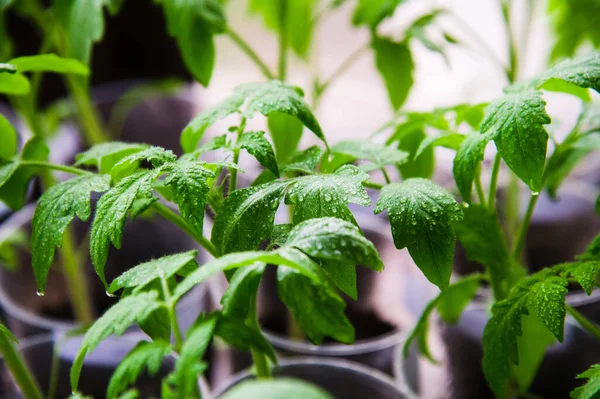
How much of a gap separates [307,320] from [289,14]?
635 mm

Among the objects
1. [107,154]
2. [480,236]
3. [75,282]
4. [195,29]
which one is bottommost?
[75,282]

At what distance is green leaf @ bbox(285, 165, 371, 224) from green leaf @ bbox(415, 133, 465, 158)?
0.32ft

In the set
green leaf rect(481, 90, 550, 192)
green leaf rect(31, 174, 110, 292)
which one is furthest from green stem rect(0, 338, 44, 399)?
→ green leaf rect(481, 90, 550, 192)

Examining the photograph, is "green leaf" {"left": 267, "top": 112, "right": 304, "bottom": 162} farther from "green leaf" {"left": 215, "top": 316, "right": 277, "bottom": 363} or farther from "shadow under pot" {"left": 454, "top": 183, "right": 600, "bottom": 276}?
"shadow under pot" {"left": 454, "top": 183, "right": 600, "bottom": 276}

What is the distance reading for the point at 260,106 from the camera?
1.75 ft

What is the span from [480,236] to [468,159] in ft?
0.37

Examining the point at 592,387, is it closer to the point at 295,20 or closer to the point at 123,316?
the point at 123,316

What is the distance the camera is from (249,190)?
50 centimetres

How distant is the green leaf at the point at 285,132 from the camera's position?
66cm

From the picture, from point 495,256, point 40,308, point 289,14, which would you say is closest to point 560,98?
point 289,14

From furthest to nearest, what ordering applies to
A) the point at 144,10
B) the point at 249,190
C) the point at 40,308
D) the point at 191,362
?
the point at 144,10
the point at 40,308
the point at 249,190
the point at 191,362

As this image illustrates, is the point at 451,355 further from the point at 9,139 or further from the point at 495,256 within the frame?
the point at 9,139

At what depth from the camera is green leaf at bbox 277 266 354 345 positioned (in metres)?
0.42

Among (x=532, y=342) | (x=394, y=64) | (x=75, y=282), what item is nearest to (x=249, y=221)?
(x=532, y=342)
